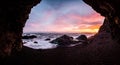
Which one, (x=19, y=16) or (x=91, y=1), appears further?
(x=91, y=1)

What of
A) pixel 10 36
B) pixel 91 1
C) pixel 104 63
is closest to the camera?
pixel 104 63

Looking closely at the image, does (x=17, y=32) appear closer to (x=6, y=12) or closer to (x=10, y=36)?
(x=10, y=36)

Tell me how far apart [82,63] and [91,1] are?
447 inches

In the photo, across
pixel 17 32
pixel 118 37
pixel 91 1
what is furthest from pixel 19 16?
pixel 118 37

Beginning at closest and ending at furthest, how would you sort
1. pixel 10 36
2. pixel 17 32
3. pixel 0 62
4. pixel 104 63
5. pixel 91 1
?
pixel 0 62 < pixel 104 63 < pixel 10 36 < pixel 17 32 < pixel 91 1

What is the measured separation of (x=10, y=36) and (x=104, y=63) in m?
12.1

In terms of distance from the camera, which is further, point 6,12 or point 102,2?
point 102,2

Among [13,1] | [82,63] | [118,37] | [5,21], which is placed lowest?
[82,63]

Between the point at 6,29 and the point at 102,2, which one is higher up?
the point at 102,2

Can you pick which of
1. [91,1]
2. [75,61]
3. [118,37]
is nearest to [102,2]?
[91,1]

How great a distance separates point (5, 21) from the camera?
78.2 ft

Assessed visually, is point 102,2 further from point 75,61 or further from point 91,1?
point 75,61

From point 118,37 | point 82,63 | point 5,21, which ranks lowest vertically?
point 82,63

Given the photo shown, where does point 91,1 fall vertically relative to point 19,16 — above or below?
above
